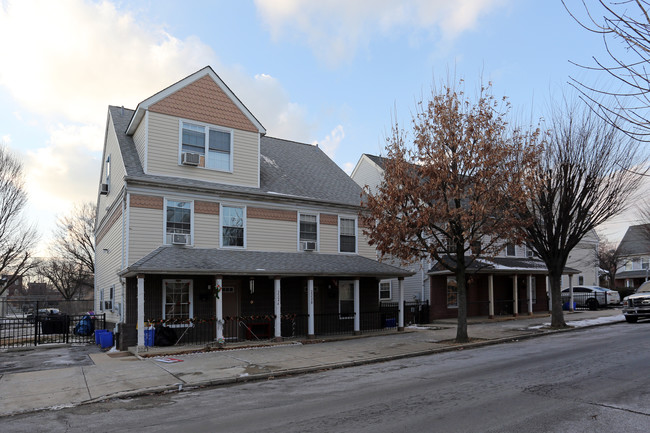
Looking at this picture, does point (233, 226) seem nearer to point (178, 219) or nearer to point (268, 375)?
point (178, 219)

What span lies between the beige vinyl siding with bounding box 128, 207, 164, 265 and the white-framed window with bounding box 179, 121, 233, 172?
112 inches

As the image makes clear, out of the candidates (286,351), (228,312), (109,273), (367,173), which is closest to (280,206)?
(228,312)

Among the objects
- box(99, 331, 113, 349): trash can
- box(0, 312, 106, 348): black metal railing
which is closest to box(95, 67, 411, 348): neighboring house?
box(99, 331, 113, 349): trash can

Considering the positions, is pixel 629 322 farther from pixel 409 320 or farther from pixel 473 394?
pixel 473 394

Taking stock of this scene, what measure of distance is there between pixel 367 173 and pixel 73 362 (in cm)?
2161

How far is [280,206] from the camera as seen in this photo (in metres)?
20.5

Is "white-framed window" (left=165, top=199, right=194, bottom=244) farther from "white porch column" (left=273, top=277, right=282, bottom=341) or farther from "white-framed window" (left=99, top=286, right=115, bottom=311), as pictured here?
"white-framed window" (left=99, top=286, right=115, bottom=311)

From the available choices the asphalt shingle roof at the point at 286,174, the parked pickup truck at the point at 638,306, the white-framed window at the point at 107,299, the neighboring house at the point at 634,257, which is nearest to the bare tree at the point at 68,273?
the white-framed window at the point at 107,299

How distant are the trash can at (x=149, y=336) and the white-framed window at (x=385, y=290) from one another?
1403 cm

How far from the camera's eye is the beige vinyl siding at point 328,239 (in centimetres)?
2173

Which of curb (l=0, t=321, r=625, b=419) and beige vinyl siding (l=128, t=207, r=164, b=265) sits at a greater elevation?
beige vinyl siding (l=128, t=207, r=164, b=265)

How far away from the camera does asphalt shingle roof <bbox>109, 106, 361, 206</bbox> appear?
1845 centimetres

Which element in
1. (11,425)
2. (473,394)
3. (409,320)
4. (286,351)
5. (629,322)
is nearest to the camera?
(11,425)

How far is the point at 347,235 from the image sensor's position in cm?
2269
